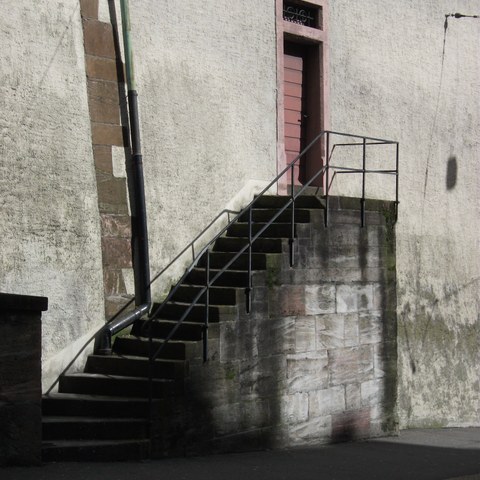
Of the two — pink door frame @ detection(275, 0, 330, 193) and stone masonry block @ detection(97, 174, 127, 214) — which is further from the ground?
pink door frame @ detection(275, 0, 330, 193)

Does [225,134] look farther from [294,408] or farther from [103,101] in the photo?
[294,408]

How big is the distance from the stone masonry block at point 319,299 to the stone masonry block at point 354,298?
14 centimetres

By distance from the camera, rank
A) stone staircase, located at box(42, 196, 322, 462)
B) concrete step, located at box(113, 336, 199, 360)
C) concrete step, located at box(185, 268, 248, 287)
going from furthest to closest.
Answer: concrete step, located at box(185, 268, 248, 287) → concrete step, located at box(113, 336, 199, 360) → stone staircase, located at box(42, 196, 322, 462)

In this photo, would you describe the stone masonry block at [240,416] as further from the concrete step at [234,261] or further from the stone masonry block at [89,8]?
the stone masonry block at [89,8]

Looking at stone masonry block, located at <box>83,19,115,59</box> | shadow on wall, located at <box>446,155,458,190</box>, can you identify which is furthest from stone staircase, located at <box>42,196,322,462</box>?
shadow on wall, located at <box>446,155,458,190</box>

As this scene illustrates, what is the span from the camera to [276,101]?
13.1 m

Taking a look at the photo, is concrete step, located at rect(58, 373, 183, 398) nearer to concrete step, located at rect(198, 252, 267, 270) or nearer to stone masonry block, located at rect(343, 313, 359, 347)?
concrete step, located at rect(198, 252, 267, 270)

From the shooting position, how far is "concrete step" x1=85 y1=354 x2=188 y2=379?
375 inches

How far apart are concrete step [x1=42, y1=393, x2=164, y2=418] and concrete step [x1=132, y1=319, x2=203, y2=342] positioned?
77cm

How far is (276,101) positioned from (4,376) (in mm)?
6147

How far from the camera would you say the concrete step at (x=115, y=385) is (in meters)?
9.39

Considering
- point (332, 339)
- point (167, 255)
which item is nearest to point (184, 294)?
point (167, 255)

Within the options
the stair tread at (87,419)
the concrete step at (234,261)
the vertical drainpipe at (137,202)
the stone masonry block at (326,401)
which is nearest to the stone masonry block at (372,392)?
the stone masonry block at (326,401)

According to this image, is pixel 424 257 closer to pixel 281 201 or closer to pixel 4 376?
pixel 281 201
